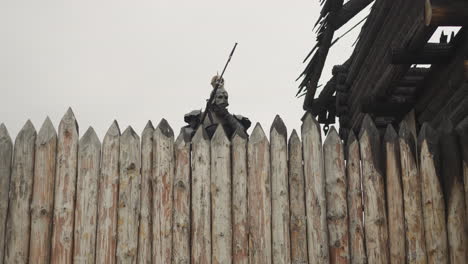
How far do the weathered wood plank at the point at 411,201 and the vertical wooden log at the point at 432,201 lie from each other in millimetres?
42

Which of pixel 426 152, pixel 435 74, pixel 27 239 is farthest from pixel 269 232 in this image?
pixel 435 74

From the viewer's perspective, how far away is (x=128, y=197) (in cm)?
535

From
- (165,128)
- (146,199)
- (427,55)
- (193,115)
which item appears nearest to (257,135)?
(165,128)

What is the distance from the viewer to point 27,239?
5250 millimetres

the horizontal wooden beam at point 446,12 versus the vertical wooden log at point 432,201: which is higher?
the horizontal wooden beam at point 446,12

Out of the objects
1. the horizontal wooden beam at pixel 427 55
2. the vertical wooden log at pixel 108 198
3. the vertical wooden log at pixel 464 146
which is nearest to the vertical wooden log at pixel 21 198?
the vertical wooden log at pixel 108 198

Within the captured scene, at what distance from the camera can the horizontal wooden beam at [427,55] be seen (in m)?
7.07

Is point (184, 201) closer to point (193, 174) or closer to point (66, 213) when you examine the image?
point (193, 174)

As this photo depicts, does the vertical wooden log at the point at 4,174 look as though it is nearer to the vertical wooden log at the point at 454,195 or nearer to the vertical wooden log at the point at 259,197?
the vertical wooden log at the point at 259,197

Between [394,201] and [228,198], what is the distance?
1266 millimetres

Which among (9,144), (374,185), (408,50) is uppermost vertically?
(408,50)

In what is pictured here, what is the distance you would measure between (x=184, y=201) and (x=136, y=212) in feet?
1.20

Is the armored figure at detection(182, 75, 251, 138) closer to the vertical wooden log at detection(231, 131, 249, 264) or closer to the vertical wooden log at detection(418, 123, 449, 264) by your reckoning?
the vertical wooden log at detection(231, 131, 249, 264)

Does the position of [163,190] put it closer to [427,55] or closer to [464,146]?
[464,146]
